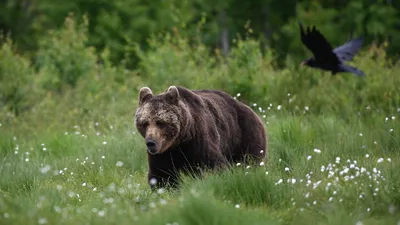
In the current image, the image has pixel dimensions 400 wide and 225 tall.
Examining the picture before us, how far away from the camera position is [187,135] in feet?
21.4

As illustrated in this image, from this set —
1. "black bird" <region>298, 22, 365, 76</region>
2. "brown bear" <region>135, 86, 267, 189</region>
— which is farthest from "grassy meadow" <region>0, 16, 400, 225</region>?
"black bird" <region>298, 22, 365, 76</region>

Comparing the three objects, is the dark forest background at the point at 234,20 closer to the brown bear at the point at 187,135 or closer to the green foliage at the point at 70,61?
the green foliage at the point at 70,61

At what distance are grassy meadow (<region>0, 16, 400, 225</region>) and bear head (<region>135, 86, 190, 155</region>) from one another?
0.42 metres

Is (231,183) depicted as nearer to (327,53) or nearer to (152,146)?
(152,146)

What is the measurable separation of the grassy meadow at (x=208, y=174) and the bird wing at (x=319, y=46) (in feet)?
2.27

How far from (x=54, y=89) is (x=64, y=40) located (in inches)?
49.9

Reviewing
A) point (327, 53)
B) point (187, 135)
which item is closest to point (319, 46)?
point (327, 53)

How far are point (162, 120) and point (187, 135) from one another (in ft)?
1.09

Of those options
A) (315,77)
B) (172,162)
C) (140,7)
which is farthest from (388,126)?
(140,7)

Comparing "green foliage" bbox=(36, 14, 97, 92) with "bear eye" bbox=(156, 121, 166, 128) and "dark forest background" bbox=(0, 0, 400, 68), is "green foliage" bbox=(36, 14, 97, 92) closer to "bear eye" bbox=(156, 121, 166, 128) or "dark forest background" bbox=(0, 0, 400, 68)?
"bear eye" bbox=(156, 121, 166, 128)

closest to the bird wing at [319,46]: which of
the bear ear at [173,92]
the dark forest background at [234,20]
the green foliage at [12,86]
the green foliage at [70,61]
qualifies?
the bear ear at [173,92]

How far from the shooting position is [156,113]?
249 inches

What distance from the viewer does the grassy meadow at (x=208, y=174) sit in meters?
5.34

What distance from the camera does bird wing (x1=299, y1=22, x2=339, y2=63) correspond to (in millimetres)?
10447
